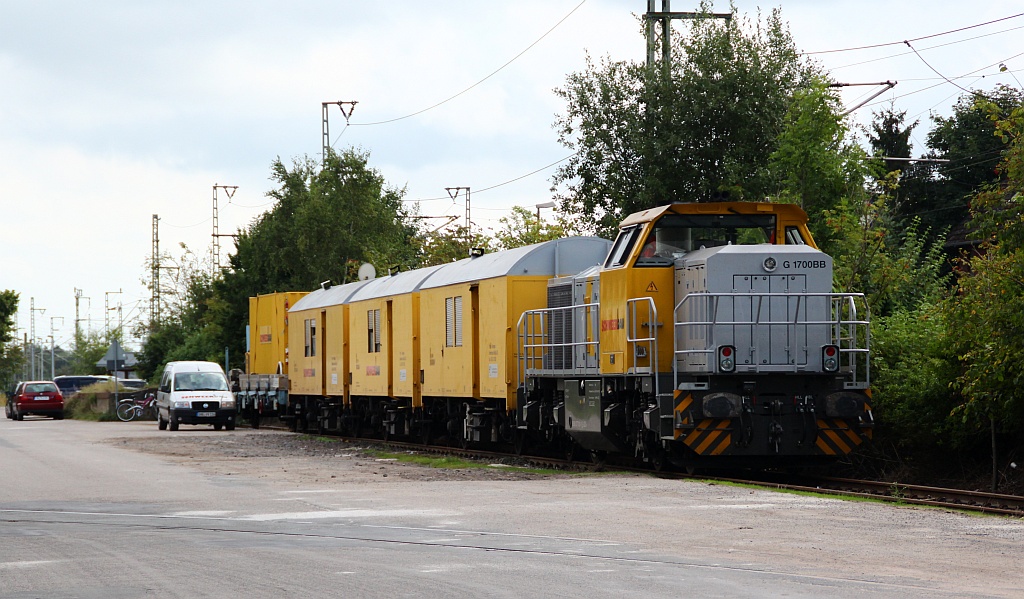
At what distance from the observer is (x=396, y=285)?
2723 centimetres

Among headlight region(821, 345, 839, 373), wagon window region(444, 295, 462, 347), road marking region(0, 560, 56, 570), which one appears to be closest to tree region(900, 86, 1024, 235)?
wagon window region(444, 295, 462, 347)

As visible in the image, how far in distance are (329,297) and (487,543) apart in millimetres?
22508

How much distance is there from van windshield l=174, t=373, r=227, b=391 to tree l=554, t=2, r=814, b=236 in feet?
48.9

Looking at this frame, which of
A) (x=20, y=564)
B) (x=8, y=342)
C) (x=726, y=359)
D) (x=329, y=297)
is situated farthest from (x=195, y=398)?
(x=8, y=342)

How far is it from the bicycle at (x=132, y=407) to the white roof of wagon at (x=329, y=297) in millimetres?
12941

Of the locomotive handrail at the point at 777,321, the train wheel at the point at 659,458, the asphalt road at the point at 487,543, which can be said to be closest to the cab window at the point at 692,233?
the locomotive handrail at the point at 777,321

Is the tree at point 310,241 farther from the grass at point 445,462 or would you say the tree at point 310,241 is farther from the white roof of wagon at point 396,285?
the grass at point 445,462

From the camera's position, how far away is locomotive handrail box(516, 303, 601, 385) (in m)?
18.1

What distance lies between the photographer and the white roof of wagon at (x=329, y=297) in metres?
31.0

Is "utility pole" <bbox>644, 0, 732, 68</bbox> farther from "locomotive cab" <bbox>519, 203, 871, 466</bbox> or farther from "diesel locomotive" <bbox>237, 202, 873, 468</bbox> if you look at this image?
"locomotive cab" <bbox>519, 203, 871, 466</bbox>

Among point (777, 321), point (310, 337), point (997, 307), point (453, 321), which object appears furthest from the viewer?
point (310, 337)

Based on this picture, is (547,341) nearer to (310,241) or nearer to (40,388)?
(310,241)

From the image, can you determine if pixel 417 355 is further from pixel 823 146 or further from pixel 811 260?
pixel 811 260

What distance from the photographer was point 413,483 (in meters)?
16.6
